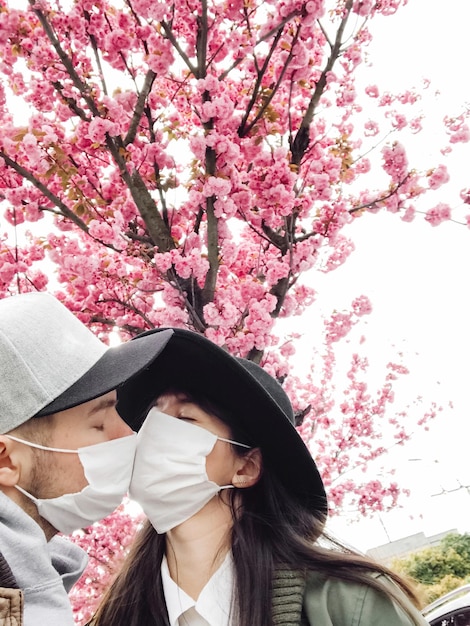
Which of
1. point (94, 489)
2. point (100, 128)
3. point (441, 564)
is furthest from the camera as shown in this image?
point (441, 564)

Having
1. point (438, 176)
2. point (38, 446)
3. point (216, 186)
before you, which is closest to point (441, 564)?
point (438, 176)

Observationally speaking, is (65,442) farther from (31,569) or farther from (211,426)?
(211,426)

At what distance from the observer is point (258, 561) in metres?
1.81

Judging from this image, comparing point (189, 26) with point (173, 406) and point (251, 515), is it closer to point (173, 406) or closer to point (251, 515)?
point (173, 406)

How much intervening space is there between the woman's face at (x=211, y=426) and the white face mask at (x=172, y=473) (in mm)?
23

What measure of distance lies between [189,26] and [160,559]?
4108 mm

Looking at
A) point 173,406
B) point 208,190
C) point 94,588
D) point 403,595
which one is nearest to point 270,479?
point 173,406

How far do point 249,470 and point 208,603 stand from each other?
1.69ft

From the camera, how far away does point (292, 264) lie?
5.00 m

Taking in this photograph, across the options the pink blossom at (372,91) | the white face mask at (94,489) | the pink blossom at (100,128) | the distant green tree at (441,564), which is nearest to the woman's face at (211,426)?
the white face mask at (94,489)

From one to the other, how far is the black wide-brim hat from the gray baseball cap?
24cm

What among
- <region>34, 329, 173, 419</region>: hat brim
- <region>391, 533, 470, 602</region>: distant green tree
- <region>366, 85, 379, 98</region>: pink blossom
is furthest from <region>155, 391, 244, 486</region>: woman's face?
<region>391, 533, 470, 602</region>: distant green tree

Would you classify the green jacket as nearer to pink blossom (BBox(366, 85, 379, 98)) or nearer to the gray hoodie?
the gray hoodie

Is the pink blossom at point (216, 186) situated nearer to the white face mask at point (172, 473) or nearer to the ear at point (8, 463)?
the white face mask at point (172, 473)
